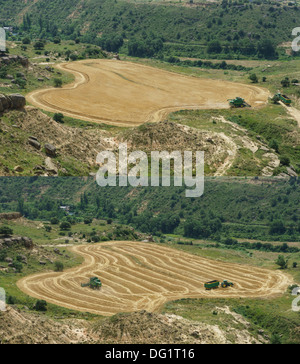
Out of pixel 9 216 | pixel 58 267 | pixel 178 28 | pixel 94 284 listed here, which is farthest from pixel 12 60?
pixel 178 28

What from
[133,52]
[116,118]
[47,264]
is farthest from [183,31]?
Answer: [47,264]

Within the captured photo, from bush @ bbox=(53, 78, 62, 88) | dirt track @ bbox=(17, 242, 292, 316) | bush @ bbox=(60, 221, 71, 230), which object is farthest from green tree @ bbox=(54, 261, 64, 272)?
bush @ bbox=(60, 221, 71, 230)

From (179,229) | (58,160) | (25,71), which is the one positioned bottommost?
(179,229)

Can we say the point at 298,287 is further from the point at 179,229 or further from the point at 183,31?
the point at 183,31

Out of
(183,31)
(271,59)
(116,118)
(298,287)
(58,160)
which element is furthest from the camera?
(183,31)

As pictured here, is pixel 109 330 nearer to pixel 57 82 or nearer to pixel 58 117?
pixel 58 117
